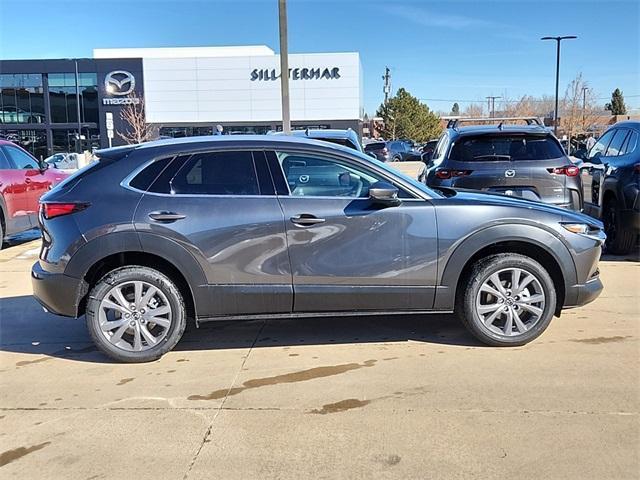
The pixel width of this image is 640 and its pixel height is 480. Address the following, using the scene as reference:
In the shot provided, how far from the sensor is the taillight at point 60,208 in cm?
468

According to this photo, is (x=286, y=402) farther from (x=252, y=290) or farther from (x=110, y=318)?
(x=110, y=318)

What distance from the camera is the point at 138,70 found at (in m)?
57.1

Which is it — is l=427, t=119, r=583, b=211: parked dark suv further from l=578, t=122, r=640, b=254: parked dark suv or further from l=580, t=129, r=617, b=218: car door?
l=580, t=129, r=617, b=218: car door

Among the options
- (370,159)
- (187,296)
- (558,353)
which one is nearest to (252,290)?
(187,296)

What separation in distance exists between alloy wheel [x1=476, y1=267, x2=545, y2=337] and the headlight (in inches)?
19.1

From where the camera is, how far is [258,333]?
218 inches

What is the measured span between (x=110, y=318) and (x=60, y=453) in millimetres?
1438

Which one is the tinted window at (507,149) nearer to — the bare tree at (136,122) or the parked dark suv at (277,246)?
the parked dark suv at (277,246)

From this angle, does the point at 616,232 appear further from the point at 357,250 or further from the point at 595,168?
the point at 357,250

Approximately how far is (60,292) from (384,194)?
257 cm

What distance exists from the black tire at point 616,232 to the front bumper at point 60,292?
6611 mm

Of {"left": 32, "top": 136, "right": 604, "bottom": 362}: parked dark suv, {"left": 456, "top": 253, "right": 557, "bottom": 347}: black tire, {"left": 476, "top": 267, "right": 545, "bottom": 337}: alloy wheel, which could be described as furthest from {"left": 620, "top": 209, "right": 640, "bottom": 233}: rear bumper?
{"left": 476, "top": 267, "right": 545, "bottom": 337}: alloy wheel

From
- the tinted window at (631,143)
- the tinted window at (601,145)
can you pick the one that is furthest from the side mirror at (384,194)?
the tinted window at (601,145)

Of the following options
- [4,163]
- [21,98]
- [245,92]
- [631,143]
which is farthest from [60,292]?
[21,98]
